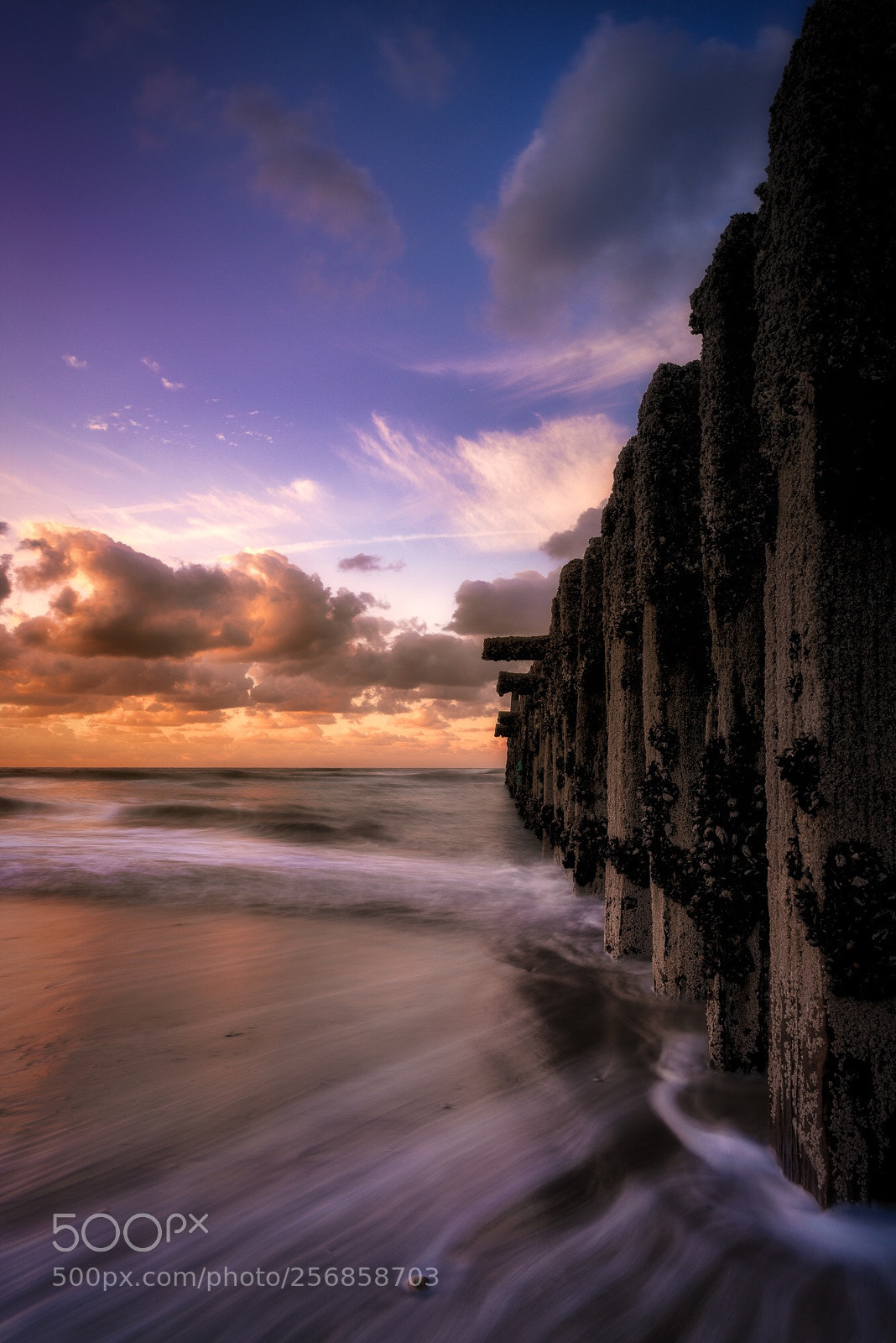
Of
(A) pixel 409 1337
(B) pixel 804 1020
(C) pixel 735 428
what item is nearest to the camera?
(A) pixel 409 1337

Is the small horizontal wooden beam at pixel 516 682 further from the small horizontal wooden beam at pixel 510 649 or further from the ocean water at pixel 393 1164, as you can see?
the ocean water at pixel 393 1164

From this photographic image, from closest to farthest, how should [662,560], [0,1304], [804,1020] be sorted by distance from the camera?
1. [0,1304]
2. [804,1020]
3. [662,560]

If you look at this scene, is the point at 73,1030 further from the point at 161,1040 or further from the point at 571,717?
the point at 571,717

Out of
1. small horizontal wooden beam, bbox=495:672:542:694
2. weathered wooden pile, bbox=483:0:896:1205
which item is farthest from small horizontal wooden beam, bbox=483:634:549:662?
weathered wooden pile, bbox=483:0:896:1205

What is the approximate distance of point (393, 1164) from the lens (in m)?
2.31

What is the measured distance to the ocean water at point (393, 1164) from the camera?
1711 millimetres

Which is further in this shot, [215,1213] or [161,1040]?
[161,1040]

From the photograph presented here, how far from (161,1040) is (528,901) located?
4.75 m

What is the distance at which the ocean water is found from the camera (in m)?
1.71

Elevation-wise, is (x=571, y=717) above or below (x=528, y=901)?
above

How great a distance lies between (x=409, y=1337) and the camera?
162cm

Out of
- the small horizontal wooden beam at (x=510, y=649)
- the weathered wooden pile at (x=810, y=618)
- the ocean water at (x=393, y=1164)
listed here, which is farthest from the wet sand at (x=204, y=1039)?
the small horizontal wooden beam at (x=510, y=649)

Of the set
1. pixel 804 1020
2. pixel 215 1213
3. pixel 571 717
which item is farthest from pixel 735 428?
pixel 571 717

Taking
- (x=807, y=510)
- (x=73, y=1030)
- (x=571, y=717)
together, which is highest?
(x=807, y=510)
